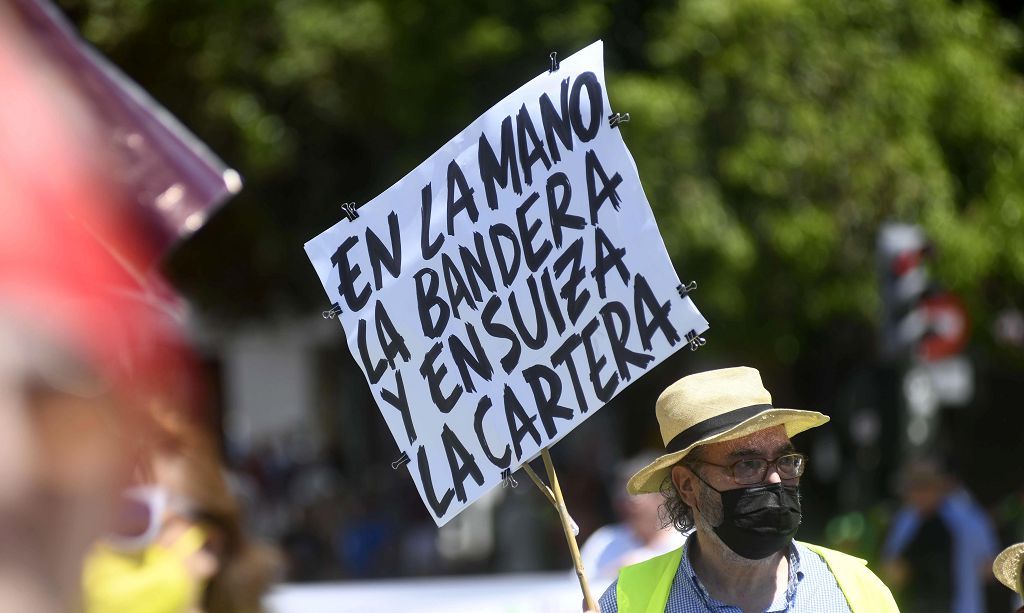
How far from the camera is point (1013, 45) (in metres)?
14.2

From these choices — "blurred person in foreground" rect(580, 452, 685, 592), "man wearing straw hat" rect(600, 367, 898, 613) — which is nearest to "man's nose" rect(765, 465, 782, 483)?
"man wearing straw hat" rect(600, 367, 898, 613)

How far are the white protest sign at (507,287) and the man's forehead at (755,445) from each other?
1.01 feet

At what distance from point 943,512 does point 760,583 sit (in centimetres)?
586

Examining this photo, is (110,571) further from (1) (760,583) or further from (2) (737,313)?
(2) (737,313)

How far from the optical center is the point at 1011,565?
4.00 meters

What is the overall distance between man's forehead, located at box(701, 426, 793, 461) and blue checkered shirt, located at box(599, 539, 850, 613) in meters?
0.23

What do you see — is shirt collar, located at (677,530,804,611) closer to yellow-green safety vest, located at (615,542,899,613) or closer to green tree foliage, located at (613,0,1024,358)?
yellow-green safety vest, located at (615,542,899,613)

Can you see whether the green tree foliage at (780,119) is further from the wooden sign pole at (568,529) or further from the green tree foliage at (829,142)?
the wooden sign pole at (568,529)

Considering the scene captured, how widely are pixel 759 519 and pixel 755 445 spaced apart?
0.19 meters

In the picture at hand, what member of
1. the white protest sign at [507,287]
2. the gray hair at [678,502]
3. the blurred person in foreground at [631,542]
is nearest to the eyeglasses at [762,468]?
the gray hair at [678,502]

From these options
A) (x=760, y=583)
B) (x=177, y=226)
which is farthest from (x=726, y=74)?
(x=760, y=583)

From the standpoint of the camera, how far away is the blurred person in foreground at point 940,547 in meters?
8.66

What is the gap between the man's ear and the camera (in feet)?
11.8

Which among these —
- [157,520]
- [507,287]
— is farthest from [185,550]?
[507,287]
